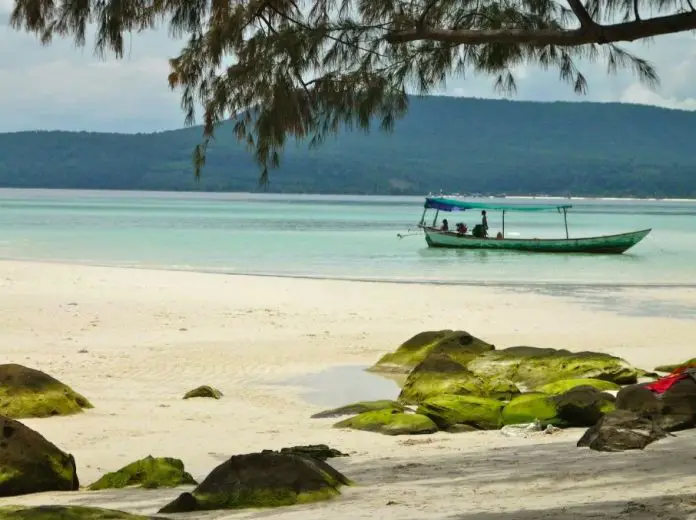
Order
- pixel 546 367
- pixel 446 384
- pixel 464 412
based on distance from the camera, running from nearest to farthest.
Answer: pixel 464 412
pixel 446 384
pixel 546 367

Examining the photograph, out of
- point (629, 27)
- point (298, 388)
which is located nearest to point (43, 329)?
point (298, 388)

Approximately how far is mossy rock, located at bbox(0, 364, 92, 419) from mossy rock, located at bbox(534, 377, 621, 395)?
12.8 ft

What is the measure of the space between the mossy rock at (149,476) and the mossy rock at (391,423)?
2184mm

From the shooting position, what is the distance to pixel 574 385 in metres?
9.93

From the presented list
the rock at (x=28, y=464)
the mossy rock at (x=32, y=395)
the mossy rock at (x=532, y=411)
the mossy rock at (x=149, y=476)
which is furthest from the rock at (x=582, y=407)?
the mossy rock at (x=32, y=395)

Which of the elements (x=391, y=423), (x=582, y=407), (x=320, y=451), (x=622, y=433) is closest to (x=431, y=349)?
(x=391, y=423)

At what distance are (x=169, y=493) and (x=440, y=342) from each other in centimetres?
662

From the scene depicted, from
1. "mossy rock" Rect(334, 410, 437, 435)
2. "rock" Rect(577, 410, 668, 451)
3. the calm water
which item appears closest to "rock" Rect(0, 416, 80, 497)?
"mossy rock" Rect(334, 410, 437, 435)

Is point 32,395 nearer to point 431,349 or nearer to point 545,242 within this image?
point 431,349

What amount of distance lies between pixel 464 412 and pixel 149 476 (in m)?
2.98

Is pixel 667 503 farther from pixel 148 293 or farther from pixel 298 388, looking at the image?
pixel 148 293

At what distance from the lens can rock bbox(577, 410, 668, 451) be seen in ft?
22.1

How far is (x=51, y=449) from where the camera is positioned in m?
6.57

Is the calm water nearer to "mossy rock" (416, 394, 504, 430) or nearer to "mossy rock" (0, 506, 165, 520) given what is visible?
"mossy rock" (416, 394, 504, 430)
